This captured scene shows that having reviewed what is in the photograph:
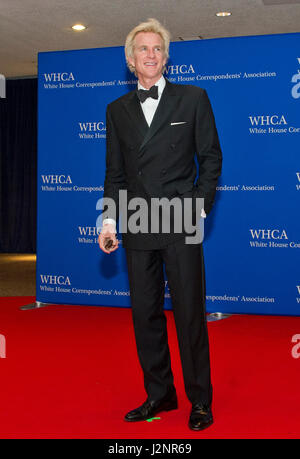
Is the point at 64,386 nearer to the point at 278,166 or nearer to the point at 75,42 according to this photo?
the point at 278,166

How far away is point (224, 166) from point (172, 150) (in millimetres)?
2368

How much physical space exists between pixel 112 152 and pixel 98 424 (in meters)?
1.14

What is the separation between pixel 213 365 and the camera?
3.29m

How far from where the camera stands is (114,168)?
2457mm

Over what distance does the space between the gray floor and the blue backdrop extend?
1252mm

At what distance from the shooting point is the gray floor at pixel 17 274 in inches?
242

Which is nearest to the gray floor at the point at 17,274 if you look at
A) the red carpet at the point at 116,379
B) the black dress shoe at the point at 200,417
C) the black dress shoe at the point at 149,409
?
the red carpet at the point at 116,379

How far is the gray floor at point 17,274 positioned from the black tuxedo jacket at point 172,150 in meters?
3.81

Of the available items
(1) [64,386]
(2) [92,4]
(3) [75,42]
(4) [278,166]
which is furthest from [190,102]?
(3) [75,42]

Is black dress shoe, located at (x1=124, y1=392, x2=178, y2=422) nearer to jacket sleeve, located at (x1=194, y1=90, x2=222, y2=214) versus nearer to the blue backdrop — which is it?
jacket sleeve, located at (x1=194, y1=90, x2=222, y2=214)

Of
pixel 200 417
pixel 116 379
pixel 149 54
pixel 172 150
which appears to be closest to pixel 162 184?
pixel 172 150

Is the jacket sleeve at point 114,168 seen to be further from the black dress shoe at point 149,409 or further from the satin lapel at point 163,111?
the black dress shoe at point 149,409

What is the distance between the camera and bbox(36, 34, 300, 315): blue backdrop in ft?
14.6
